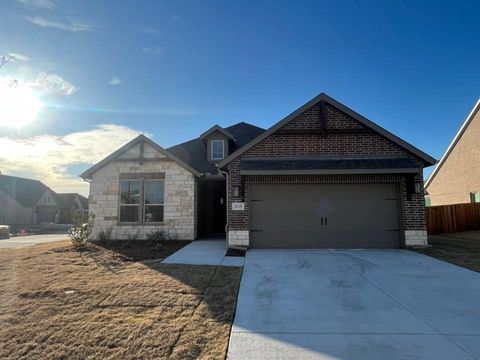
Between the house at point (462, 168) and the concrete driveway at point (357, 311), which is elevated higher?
the house at point (462, 168)

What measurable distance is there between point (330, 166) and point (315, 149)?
100cm

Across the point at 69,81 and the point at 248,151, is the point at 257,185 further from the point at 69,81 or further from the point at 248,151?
the point at 69,81

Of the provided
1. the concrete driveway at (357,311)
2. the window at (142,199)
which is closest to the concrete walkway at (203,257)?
the concrete driveway at (357,311)

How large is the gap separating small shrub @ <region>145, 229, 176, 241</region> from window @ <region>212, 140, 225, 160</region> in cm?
479

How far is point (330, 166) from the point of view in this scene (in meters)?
10.6

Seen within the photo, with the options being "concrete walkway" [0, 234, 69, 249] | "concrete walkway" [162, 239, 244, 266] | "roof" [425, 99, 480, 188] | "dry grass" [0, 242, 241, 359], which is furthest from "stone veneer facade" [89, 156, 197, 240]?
"roof" [425, 99, 480, 188]

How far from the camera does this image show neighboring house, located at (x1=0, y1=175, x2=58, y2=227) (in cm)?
3675

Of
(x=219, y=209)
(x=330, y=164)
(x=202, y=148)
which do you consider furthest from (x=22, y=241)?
(x=330, y=164)

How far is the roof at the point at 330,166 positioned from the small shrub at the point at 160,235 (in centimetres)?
476

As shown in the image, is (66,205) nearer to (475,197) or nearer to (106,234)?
(106,234)

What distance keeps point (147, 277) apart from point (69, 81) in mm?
6105

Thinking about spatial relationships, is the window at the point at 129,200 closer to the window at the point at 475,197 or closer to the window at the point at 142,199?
the window at the point at 142,199

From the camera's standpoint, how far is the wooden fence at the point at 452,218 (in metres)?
17.0

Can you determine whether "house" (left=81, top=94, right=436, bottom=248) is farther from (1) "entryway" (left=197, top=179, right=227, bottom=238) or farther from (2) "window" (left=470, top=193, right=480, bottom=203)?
(2) "window" (left=470, top=193, right=480, bottom=203)
